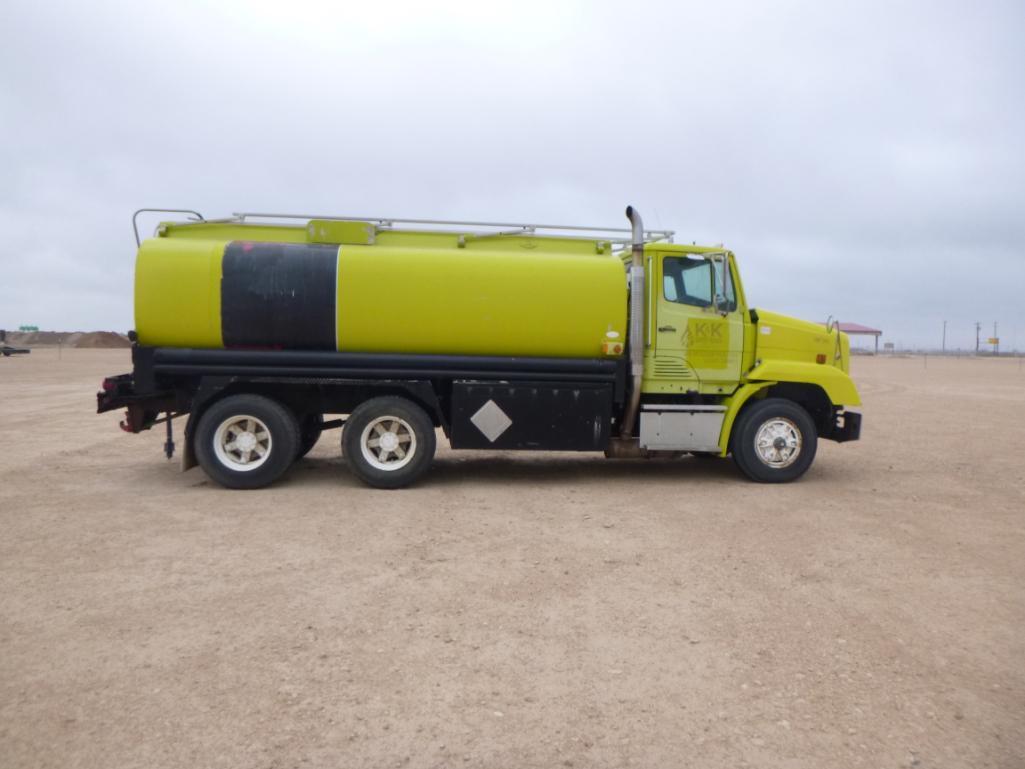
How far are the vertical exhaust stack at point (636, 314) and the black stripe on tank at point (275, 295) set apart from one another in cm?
353

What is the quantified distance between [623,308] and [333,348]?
11.3ft

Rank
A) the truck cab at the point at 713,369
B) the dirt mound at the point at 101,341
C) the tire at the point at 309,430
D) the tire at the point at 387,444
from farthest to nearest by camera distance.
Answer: the dirt mound at the point at 101,341, the tire at the point at 309,430, the truck cab at the point at 713,369, the tire at the point at 387,444

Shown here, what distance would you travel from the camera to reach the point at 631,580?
5637mm

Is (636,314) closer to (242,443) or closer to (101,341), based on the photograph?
(242,443)

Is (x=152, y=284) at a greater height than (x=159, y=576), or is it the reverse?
(x=152, y=284)

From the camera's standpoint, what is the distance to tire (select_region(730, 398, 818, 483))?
376 inches

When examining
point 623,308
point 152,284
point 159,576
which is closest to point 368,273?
point 152,284

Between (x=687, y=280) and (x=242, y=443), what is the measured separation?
223 inches

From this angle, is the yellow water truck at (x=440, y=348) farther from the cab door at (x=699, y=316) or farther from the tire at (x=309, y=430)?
the tire at (x=309, y=430)

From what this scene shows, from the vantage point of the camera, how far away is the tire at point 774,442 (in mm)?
9562

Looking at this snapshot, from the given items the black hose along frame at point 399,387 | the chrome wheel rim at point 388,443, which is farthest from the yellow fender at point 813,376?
the chrome wheel rim at point 388,443

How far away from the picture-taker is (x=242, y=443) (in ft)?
29.4

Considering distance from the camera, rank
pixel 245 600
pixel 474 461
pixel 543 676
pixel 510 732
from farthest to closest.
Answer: pixel 474 461 → pixel 245 600 → pixel 543 676 → pixel 510 732

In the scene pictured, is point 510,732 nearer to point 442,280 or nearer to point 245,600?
point 245,600
